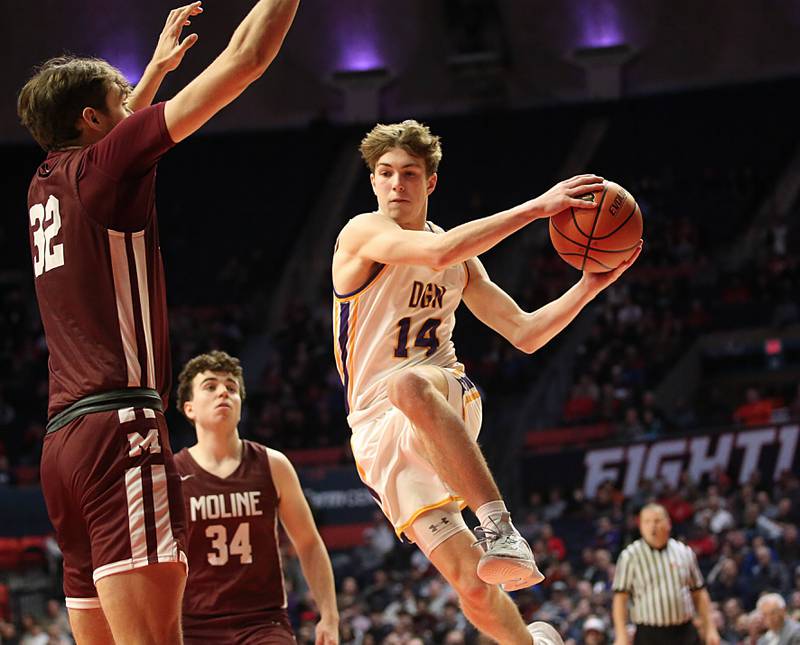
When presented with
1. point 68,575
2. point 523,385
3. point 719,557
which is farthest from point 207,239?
point 68,575

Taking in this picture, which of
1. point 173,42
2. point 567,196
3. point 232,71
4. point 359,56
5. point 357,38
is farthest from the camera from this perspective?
point 359,56

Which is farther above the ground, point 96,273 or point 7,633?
point 96,273

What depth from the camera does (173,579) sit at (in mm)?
3504

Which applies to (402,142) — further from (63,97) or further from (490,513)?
(63,97)

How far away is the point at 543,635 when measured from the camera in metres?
4.95

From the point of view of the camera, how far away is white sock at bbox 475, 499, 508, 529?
4.49 metres

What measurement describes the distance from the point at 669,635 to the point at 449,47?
1896 centimetres

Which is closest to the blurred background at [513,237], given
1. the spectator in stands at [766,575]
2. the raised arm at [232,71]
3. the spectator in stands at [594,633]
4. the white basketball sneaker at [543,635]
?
the spectator in stands at [766,575]

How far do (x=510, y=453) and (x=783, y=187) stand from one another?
33.6ft

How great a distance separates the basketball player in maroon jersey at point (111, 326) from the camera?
341 cm

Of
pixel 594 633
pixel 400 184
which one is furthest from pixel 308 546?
pixel 594 633

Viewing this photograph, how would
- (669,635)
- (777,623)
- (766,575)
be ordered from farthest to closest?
(766,575), (777,623), (669,635)

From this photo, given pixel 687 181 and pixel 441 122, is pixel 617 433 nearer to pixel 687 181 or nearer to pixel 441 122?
pixel 687 181

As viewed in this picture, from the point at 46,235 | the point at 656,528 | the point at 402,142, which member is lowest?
the point at 656,528
